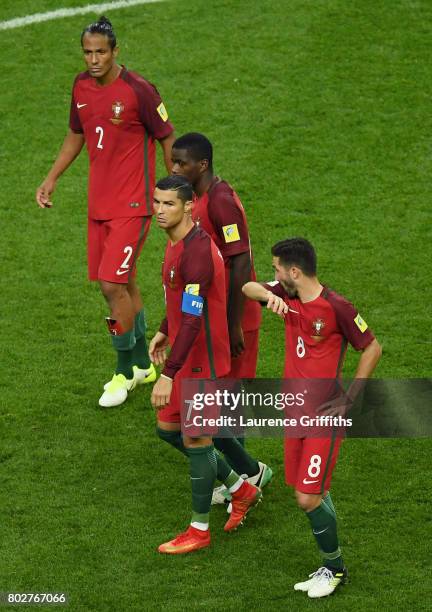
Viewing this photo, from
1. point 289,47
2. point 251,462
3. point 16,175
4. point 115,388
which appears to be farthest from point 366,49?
point 251,462

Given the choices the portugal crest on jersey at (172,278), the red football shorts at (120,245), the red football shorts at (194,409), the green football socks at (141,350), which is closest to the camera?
the portugal crest on jersey at (172,278)

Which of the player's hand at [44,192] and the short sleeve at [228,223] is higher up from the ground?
the short sleeve at [228,223]

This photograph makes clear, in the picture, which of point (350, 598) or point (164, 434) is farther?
point (164, 434)

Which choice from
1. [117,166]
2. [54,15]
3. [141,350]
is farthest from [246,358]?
[54,15]

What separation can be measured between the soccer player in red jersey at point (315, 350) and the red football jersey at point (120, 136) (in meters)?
2.37

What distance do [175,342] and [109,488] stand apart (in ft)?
5.22

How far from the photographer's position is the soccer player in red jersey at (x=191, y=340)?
7395 millimetres

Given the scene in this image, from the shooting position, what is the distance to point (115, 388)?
9633 mm

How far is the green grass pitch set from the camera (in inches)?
302

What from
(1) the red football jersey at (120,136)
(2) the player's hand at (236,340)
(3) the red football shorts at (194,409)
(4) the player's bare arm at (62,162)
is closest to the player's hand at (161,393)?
(3) the red football shorts at (194,409)

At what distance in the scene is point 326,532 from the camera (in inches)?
286

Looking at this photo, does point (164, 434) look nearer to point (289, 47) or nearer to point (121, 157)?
point (121, 157)

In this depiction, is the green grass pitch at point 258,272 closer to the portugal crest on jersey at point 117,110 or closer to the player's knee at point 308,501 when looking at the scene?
the player's knee at point 308,501

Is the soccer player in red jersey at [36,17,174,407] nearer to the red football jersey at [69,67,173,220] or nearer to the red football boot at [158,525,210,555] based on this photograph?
the red football jersey at [69,67,173,220]
